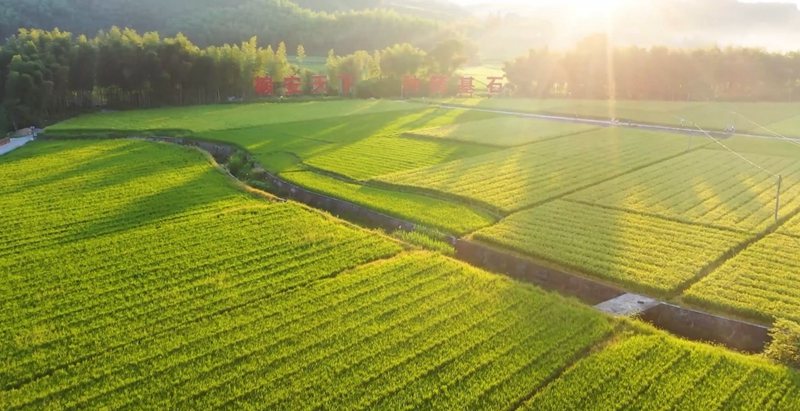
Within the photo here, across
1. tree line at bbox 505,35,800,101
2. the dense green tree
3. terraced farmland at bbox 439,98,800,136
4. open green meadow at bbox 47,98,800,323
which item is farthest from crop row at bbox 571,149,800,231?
the dense green tree

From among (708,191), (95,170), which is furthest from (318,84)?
(708,191)

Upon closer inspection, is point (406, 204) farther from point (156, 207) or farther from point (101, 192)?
point (101, 192)

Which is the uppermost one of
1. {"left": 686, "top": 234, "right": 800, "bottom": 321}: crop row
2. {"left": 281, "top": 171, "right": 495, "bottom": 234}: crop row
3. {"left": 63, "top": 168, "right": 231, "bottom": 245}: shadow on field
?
{"left": 63, "top": 168, "right": 231, "bottom": 245}: shadow on field

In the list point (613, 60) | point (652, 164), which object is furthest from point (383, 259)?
point (613, 60)

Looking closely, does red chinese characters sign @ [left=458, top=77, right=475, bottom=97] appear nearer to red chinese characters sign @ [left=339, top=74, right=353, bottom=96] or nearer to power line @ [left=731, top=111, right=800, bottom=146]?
red chinese characters sign @ [left=339, top=74, right=353, bottom=96]

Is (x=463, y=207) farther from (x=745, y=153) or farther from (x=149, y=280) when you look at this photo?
(x=745, y=153)
